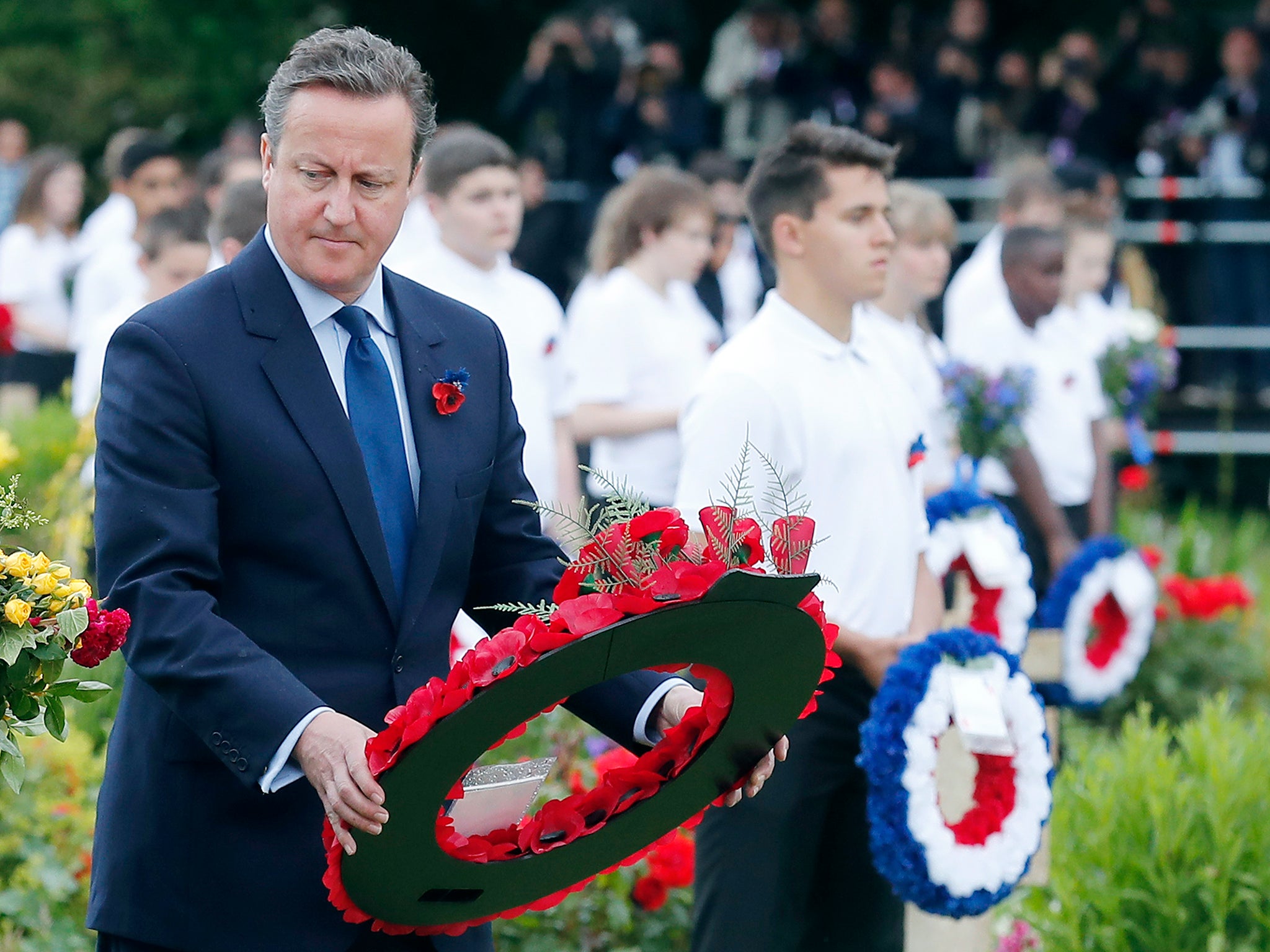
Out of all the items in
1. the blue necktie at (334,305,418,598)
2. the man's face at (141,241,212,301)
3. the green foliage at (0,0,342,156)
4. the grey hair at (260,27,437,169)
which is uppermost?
the green foliage at (0,0,342,156)

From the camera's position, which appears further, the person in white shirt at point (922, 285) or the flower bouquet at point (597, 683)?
the person in white shirt at point (922, 285)

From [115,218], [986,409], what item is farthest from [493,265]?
[115,218]

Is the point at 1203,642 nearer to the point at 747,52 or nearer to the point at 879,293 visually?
the point at 879,293

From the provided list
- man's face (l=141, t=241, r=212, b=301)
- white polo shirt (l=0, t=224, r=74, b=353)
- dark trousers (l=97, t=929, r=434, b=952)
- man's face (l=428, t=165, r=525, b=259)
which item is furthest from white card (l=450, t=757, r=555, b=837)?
white polo shirt (l=0, t=224, r=74, b=353)

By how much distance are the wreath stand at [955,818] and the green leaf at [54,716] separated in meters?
2.17

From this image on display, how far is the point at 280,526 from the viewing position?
2.34m

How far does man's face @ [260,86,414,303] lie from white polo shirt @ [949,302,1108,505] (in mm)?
4541

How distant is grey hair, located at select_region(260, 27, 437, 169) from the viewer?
236 centimetres

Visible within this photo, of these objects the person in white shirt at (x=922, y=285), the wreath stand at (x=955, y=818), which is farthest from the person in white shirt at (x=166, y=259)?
the wreath stand at (x=955, y=818)

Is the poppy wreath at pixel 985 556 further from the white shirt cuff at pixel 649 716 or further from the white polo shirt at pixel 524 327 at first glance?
the white shirt cuff at pixel 649 716

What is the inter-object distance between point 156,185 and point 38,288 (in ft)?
8.47

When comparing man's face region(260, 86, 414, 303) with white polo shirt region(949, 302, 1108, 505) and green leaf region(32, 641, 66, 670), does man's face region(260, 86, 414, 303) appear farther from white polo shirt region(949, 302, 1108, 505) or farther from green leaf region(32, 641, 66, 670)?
white polo shirt region(949, 302, 1108, 505)

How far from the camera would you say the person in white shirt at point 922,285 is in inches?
244

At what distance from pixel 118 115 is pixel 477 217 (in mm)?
13972
